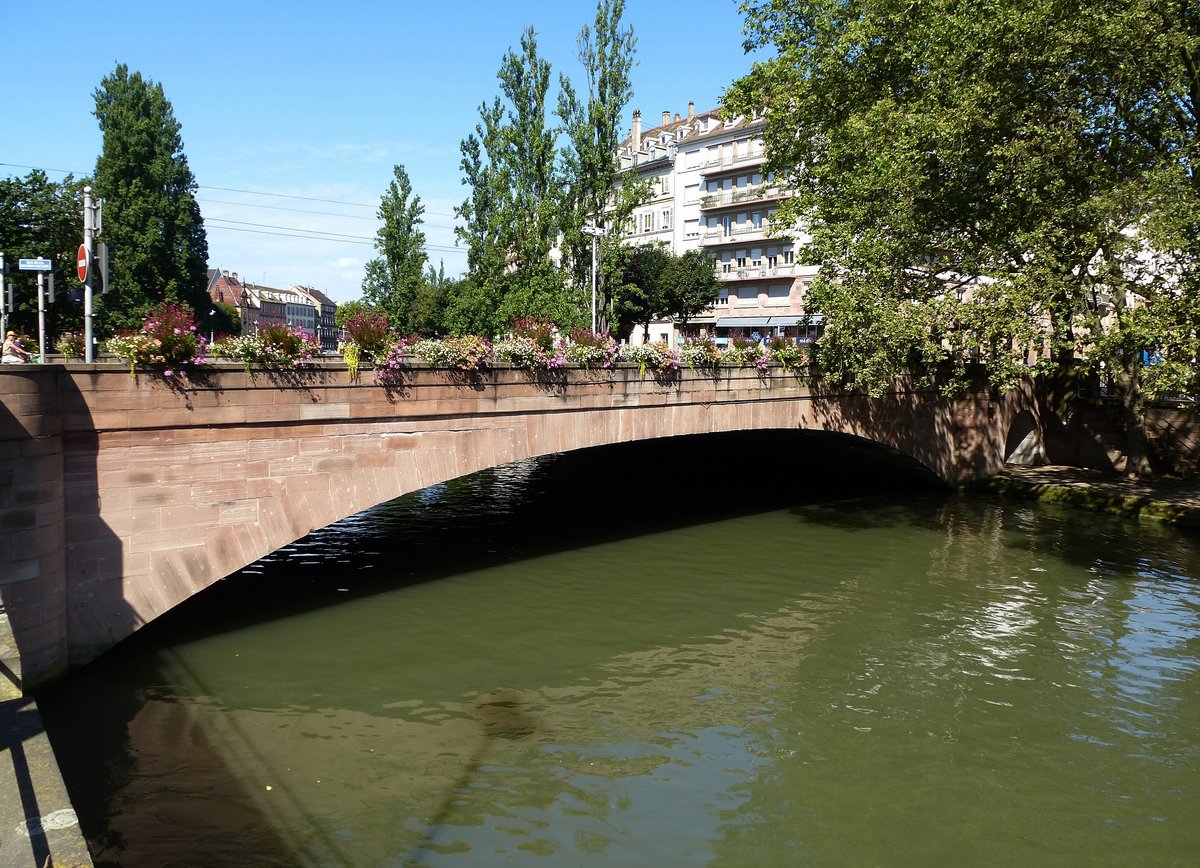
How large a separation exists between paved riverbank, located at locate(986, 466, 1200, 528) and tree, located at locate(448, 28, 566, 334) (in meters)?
15.0

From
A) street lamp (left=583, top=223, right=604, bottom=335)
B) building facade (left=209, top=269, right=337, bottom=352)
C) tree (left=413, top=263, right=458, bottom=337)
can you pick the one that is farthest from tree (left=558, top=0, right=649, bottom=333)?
building facade (left=209, top=269, right=337, bottom=352)

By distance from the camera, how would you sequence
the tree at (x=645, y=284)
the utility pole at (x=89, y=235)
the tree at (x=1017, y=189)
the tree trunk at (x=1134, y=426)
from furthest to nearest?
the tree at (x=645, y=284), the tree trunk at (x=1134, y=426), the tree at (x=1017, y=189), the utility pole at (x=89, y=235)

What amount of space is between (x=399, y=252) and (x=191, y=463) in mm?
31904

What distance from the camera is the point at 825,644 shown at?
525 inches

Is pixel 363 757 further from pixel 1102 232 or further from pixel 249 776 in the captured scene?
pixel 1102 232

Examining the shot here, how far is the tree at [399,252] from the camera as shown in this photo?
137 ft

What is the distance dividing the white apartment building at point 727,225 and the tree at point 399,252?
18234mm

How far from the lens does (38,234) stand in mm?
35156

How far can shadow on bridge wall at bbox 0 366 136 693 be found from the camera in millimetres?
9609

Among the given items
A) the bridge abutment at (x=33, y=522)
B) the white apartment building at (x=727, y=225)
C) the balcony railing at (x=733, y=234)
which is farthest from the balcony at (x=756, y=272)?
the bridge abutment at (x=33, y=522)

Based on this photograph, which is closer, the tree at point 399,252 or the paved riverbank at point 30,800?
the paved riverbank at point 30,800

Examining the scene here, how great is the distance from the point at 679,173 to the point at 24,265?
63.9 metres

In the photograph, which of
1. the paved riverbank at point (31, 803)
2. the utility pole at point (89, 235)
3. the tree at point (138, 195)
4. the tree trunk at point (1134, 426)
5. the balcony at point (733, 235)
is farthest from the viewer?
the balcony at point (733, 235)

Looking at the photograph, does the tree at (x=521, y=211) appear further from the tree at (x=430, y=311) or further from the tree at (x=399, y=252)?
the tree at (x=430, y=311)
